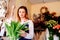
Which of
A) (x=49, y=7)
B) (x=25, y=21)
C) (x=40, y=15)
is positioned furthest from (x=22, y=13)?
(x=49, y=7)

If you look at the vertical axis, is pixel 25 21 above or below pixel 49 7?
below

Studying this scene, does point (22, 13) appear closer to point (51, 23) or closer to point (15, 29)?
point (15, 29)

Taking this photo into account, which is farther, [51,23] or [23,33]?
[23,33]

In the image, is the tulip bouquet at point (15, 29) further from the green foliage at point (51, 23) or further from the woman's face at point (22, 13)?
the green foliage at point (51, 23)

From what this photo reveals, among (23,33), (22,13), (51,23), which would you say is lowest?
(23,33)

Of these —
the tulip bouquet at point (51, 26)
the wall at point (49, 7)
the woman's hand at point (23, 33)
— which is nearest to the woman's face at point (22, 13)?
the wall at point (49, 7)

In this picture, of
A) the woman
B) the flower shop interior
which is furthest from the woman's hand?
the flower shop interior

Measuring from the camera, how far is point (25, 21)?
81.4 inches

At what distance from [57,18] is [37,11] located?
0.96 feet

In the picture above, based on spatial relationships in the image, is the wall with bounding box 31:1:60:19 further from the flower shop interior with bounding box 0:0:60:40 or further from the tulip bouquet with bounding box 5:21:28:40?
the tulip bouquet with bounding box 5:21:28:40

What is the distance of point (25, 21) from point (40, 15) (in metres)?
0.22

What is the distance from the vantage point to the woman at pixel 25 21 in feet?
6.56

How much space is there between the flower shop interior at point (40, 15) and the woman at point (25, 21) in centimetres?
5

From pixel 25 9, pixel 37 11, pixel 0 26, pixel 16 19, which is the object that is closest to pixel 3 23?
pixel 0 26
